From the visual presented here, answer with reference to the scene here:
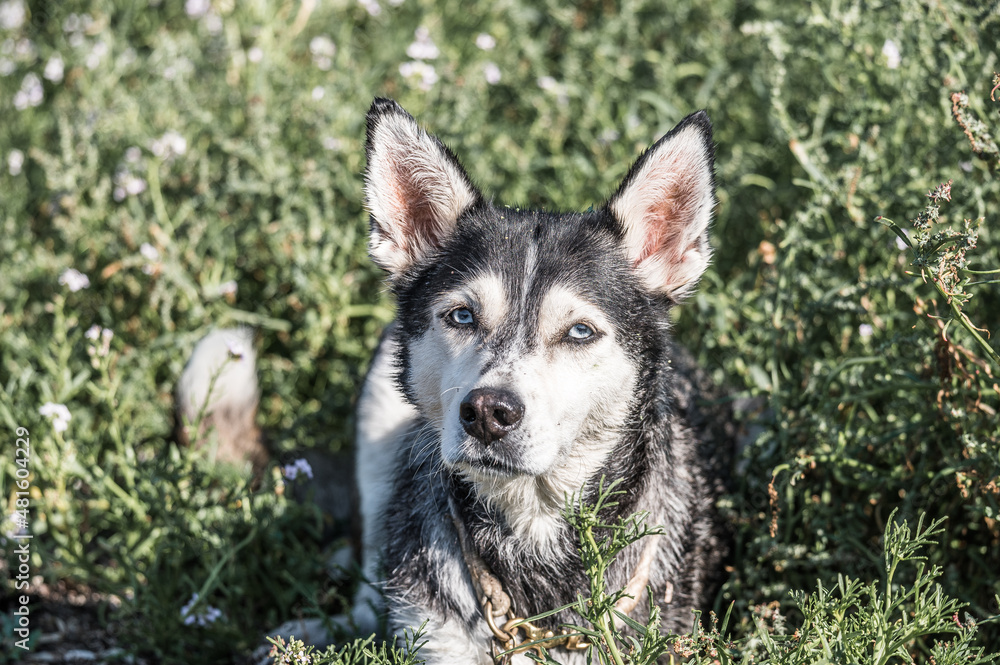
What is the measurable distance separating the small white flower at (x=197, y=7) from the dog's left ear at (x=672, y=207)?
4.15 meters

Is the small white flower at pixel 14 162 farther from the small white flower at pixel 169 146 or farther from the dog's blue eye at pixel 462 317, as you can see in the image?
the dog's blue eye at pixel 462 317

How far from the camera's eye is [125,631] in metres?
3.39

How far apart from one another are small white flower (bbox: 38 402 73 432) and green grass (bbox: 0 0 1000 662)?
119 millimetres

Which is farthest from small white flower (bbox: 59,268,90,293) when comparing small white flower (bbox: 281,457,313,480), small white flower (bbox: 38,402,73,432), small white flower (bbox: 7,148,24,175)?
small white flower (bbox: 281,457,313,480)

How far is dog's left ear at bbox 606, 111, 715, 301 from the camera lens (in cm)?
277

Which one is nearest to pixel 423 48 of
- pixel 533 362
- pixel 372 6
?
pixel 372 6

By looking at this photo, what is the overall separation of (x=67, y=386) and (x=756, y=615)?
10.2 feet

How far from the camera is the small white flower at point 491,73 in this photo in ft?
17.2

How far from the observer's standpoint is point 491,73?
207 inches

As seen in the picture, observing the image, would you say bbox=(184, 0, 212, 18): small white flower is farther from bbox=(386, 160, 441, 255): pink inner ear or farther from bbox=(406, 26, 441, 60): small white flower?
bbox=(386, 160, 441, 255): pink inner ear

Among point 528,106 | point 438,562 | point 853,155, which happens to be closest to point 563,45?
point 528,106

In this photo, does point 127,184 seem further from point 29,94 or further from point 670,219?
point 670,219

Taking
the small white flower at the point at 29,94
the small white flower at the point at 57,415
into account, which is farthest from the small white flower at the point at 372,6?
the small white flower at the point at 57,415

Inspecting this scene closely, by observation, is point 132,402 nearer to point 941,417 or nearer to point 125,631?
point 125,631
